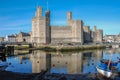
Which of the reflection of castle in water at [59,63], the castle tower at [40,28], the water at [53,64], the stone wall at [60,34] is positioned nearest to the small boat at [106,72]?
the water at [53,64]

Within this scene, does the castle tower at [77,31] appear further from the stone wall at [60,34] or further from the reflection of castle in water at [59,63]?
the reflection of castle in water at [59,63]

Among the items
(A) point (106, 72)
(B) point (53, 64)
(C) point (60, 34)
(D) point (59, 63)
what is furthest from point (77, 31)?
(A) point (106, 72)

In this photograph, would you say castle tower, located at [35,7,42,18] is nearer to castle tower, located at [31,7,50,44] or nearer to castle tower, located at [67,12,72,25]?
castle tower, located at [31,7,50,44]

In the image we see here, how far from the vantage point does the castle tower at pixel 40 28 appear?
76.9 m

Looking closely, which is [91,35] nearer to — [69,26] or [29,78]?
[69,26]

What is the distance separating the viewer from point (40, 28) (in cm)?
7800

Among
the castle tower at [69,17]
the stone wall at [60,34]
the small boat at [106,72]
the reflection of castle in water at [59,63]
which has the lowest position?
the reflection of castle in water at [59,63]

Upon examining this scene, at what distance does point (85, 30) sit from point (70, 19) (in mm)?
15648

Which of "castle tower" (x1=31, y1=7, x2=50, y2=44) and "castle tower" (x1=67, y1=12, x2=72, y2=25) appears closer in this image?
"castle tower" (x1=31, y1=7, x2=50, y2=44)

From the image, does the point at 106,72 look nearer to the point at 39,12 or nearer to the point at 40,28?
the point at 40,28

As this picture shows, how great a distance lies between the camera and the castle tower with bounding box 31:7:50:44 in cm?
7694

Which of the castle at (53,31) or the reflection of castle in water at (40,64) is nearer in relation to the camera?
the reflection of castle in water at (40,64)

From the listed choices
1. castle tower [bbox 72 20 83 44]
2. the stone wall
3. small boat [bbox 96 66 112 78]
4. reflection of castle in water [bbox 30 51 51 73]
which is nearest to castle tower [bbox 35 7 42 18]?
the stone wall

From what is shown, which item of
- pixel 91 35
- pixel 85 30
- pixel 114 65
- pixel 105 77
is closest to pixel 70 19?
pixel 85 30
